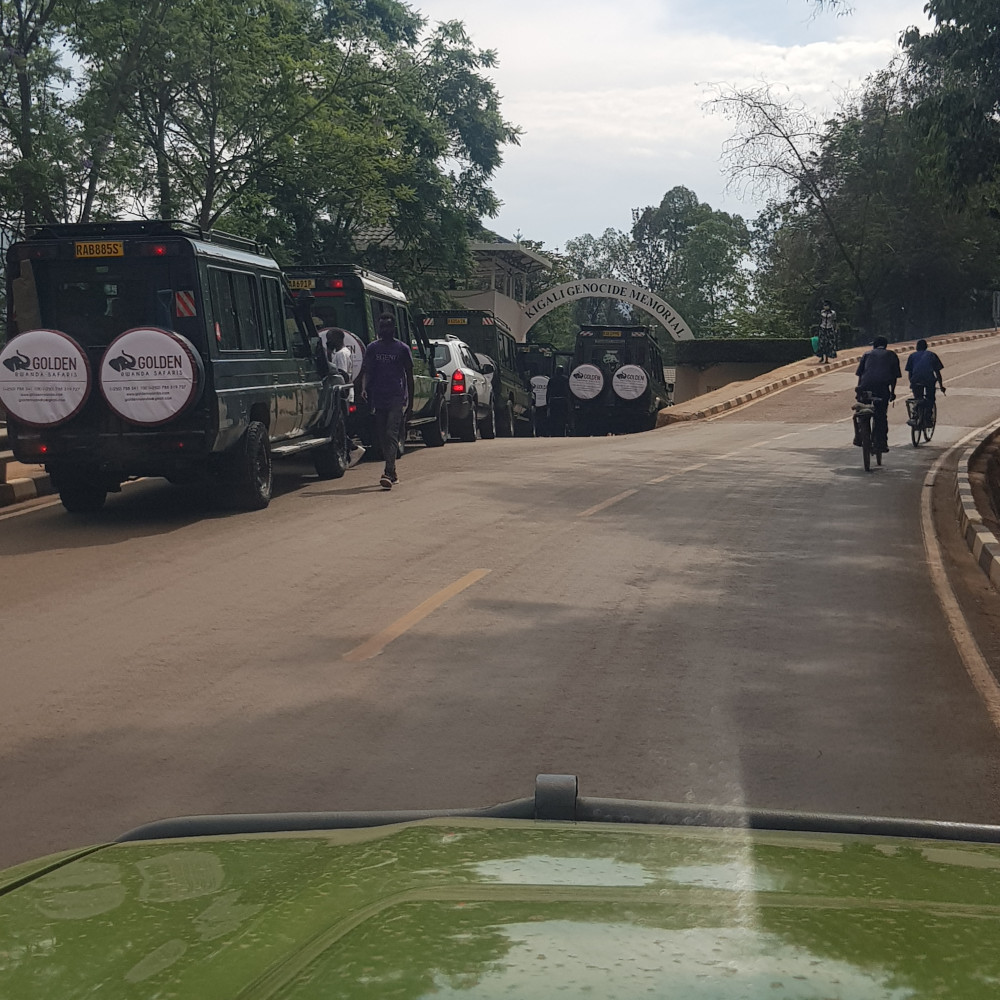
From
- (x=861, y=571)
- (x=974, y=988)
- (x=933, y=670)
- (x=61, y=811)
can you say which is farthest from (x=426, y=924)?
(x=861, y=571)

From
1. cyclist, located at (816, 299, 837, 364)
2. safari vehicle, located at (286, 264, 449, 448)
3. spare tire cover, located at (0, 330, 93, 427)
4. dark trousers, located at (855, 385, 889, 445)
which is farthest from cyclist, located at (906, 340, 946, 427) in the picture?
cyclist, located at (816, 299, 837, 364)

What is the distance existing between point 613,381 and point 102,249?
19.6 m

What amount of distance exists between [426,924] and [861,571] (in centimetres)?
932

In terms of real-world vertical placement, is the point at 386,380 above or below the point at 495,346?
below

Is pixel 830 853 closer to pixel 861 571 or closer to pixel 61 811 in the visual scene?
pixel 61 811

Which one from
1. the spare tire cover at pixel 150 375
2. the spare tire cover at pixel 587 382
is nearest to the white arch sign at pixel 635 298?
the spare tire cover at pixel 587 382

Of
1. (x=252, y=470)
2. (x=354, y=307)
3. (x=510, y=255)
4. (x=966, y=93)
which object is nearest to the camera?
(x=252, y=470)

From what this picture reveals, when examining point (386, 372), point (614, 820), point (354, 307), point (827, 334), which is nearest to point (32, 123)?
point (354, 307)

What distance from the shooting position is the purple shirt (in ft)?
51.4

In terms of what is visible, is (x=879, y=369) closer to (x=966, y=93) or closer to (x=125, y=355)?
(x=966, y=93)

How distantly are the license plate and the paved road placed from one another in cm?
255

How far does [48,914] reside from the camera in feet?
6.46

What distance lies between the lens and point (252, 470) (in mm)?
13250

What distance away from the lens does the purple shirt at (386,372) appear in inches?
617
